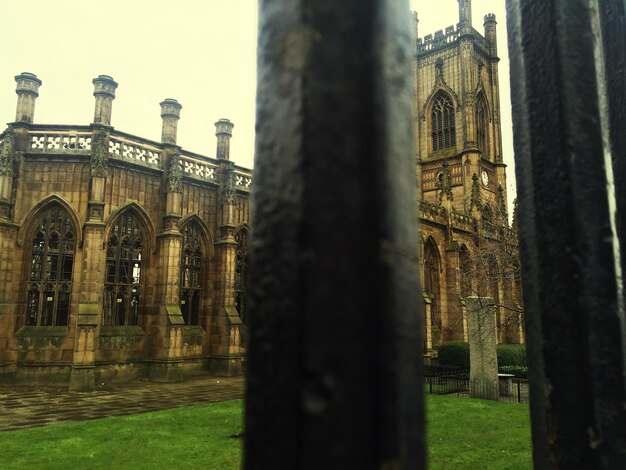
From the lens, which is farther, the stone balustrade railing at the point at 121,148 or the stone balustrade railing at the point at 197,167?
the stone balustrade railing at the point at 197,167

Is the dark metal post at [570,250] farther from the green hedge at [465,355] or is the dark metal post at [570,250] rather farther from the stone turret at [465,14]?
the stone turret at [465,14]

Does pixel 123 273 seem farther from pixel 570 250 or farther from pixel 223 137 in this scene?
pixel 570 250

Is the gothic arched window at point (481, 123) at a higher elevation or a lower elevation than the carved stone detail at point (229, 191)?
higher

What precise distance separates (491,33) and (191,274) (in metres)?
31.2

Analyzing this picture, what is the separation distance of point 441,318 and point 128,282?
15526mm

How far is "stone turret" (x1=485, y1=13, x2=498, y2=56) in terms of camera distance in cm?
3622

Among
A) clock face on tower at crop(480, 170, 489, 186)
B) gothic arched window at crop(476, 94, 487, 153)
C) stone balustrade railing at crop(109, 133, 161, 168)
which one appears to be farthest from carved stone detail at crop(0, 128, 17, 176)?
gothic arched window at crop(476, 94, 487, 153)

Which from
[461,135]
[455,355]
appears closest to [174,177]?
[455,355]

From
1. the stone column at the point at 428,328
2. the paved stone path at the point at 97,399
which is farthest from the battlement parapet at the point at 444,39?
the paved stone path at the point at 97,399

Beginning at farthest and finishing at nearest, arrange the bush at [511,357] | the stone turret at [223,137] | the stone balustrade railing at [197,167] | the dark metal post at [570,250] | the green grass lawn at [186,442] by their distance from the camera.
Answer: the stone turret at [223,137] < the stone balustrade railing at [197,167] < the bush at [511,357] < the green grass lawn at [186,442] < the dark metal post at [570,250]

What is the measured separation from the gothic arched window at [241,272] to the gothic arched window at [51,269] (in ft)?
20.5

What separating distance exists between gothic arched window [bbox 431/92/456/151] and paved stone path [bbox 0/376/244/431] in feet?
81.2

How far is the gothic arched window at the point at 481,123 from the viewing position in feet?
112

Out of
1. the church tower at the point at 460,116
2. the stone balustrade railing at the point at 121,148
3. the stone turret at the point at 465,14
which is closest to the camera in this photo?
the stone balustrade railing at the point at 121,148
